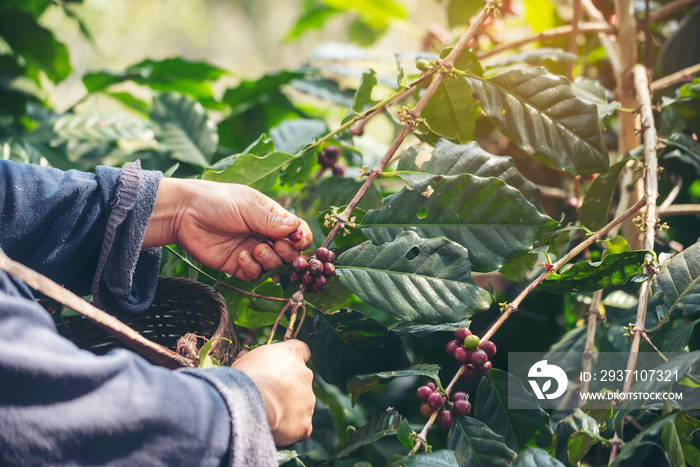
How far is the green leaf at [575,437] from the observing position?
2.12 ft

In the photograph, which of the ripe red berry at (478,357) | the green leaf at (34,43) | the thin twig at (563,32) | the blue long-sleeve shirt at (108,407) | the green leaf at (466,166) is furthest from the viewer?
the green leaf at (34,43)

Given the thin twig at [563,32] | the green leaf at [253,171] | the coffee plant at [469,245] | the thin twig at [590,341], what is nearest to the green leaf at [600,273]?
the coffee plant at [469,245]

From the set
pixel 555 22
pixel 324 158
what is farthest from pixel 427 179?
pixel 555 22

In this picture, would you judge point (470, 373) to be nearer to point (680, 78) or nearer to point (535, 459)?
point (535, 459)

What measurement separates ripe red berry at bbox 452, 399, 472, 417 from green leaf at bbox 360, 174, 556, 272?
0.20m

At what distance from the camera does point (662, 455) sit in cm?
85

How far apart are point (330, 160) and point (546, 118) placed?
0.51 meters

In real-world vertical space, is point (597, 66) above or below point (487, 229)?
above

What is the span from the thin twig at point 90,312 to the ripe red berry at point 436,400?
12.7 inches

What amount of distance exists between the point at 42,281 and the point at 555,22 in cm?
168

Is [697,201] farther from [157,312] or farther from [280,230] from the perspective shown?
[157,312]

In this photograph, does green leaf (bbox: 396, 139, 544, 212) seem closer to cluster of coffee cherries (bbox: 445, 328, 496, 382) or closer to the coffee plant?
the coffee plant

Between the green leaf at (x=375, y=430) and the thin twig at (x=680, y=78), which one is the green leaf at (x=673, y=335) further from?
the thin twig at (x=680, y=78)

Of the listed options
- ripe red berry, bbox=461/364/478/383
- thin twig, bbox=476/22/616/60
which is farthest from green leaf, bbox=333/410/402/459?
thin twig, bbox=476/22/616/60
